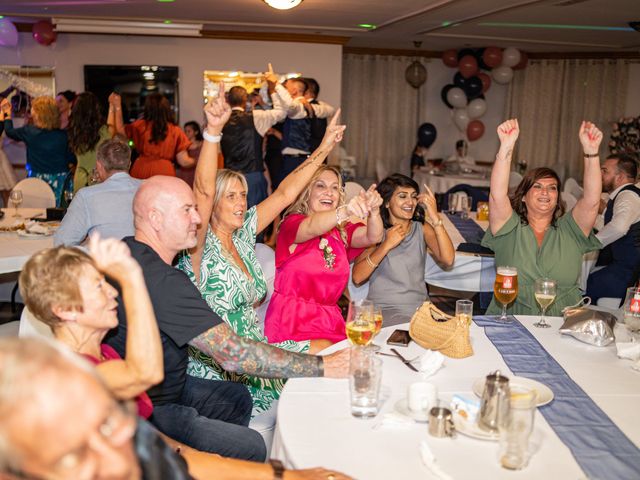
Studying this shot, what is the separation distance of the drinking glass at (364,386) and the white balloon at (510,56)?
9.69 m

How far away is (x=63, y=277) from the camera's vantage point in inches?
68.2

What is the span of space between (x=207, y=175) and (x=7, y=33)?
690cm

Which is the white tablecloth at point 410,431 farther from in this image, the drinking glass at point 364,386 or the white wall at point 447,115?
the white wall at point 447,115

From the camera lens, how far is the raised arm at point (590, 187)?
10.8 ft

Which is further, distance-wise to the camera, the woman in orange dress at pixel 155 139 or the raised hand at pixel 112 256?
the woman in orange dress at pixel 155 139

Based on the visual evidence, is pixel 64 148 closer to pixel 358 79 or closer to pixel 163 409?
pixel 163 409

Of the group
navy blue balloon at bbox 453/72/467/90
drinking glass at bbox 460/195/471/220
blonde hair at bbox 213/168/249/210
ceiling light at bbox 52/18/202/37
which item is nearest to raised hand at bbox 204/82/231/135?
blonde hair at bbox 213/168/249/210

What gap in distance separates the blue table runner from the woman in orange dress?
4868mm

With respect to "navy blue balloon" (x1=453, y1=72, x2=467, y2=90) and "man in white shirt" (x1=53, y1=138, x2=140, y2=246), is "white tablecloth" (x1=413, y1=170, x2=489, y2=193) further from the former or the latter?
"man in white shirt" (x1=53, y1=138, x2=140, y2=246)

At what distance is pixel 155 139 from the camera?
6719 millimetres

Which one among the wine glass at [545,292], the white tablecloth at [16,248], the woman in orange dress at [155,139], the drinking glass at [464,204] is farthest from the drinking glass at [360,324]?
the woman in orange dress at [155,139]

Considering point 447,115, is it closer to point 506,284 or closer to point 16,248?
point 16,248

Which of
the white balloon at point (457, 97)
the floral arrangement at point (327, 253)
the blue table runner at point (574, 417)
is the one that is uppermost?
the white balloon at point (457, 97)

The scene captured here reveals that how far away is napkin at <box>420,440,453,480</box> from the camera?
1.54 meters
